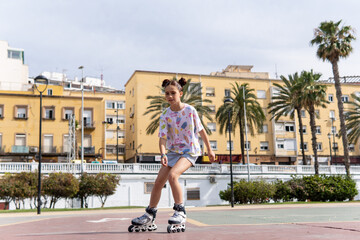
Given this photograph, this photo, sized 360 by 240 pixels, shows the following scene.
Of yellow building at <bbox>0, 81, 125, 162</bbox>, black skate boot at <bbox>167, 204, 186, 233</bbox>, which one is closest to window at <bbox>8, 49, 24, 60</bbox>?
yellow building at <bbox>0, 81, 125, 162</bbox>

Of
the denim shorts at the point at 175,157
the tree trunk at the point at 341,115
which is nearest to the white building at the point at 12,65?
the tree trunk at the point at 341,115

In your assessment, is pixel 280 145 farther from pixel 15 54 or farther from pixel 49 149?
pixel 15 54

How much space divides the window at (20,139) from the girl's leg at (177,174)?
1884 inches

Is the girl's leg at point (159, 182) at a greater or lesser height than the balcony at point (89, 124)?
lesser

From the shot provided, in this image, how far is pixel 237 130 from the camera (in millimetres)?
58719

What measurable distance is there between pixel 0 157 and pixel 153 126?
2042cm

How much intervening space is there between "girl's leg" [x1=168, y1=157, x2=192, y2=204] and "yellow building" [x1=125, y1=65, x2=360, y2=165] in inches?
1826

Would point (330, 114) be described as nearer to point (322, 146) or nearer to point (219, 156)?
point (322, 146)

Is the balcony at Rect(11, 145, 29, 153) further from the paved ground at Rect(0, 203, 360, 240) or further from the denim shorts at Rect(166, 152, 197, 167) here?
the denim shorts at Rect(166, 152, 197, 167)

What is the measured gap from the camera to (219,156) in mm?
55406

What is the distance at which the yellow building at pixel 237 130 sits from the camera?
54.2 m

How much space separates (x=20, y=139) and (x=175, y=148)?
48.1m

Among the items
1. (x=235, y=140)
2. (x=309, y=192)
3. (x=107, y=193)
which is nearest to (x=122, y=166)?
(x=107, y=193)

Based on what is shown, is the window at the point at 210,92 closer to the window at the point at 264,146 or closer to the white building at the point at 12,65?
the window at the point at 264,146
